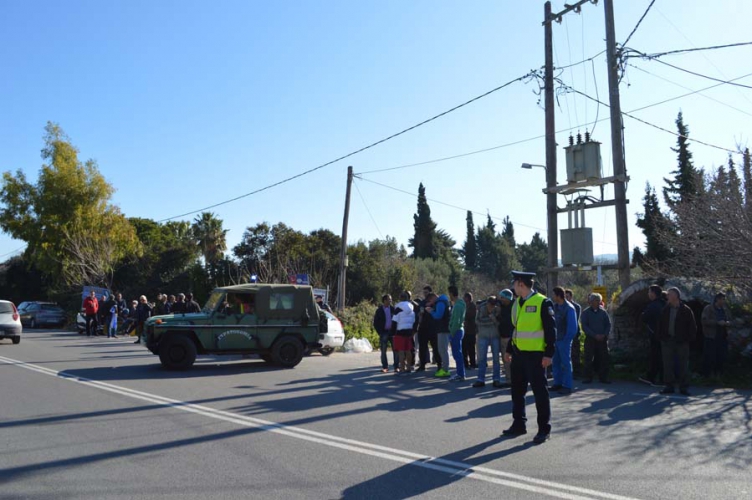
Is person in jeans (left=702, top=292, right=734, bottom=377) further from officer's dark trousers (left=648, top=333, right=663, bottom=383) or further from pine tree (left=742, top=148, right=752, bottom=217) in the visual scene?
pine tree (left=742, top=148, right=752, bottom=217)

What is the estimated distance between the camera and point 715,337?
40.7 ft

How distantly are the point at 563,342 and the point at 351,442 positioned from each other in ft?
17.9

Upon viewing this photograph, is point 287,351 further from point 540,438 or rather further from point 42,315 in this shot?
point 42,315

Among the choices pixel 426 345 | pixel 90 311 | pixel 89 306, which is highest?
pixel 89 306

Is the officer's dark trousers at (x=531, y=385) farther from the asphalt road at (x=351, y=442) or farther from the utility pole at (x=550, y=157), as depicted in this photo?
the utility pole at (x=550, y=157)

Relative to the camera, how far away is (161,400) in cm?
994

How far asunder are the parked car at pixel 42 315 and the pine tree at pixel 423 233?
38269mm

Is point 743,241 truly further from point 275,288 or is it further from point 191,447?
point 191,447

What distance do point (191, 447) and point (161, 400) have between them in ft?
10.7

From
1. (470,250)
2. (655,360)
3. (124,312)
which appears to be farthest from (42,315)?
(470,250)

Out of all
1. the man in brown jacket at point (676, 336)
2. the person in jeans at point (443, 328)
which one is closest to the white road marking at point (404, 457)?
the person in jeans at point (443, 328)

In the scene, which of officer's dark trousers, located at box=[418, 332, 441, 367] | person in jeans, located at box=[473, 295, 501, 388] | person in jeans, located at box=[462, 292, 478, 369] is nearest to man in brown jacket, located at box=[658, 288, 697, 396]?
person in jeans, located at box=[473, 295, 501, 388]

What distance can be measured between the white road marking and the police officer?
1.45 metres

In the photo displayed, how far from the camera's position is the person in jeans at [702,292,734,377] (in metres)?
12.3
